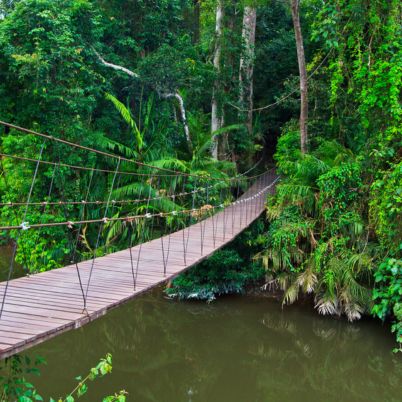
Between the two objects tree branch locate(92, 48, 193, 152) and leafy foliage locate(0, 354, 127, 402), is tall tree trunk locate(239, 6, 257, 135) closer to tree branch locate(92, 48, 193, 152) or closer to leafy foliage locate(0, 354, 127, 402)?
tree branch locate(92, 48, 193, 152)

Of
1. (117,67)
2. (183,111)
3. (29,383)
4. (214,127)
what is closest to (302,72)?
(214,127)

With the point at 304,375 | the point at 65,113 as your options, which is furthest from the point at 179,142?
the point at 304,375

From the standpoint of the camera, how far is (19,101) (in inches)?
Answer: 224

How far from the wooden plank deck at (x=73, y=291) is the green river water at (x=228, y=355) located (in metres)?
1.23

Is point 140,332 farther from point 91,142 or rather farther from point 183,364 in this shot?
point 91,142

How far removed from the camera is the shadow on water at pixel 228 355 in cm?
432

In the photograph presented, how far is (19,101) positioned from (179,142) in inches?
94.1

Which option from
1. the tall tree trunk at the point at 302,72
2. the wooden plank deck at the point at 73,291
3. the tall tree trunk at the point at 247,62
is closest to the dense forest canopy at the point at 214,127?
the tall tree trunk at the point at 302,72

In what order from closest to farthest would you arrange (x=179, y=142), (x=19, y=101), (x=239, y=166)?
(x=19, y=101) < (x=179, y=142) < (x=239, y=166)

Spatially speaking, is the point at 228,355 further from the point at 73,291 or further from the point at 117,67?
the point at 117,67

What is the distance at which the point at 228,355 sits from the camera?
16.5 ft

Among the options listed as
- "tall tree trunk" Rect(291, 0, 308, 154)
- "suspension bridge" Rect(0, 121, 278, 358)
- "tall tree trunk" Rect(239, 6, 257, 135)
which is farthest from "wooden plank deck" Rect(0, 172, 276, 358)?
"tall tree trunk" Rect(239, 6, 257, 135)

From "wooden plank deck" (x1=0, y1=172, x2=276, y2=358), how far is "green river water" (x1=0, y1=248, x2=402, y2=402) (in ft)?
4.02

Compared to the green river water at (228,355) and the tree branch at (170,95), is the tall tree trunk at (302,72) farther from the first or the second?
the green river water at (228,355)
